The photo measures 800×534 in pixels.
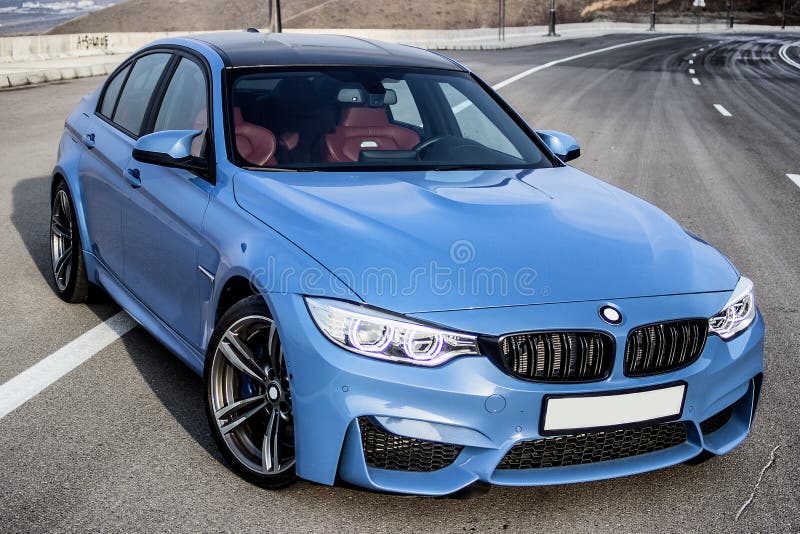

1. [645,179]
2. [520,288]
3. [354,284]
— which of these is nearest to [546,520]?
[520,288]

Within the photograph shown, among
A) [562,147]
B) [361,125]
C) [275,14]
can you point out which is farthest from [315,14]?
[361,125]

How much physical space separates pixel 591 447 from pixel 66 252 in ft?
12.1

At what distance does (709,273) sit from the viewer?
3.82 meters

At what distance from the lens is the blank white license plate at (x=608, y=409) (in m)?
3.28

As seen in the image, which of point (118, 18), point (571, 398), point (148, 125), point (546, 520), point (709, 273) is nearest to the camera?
point (571, 398)

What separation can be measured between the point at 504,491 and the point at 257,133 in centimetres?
188

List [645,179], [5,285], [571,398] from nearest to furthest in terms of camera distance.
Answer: [571,398] < [5,285] < [645,179]

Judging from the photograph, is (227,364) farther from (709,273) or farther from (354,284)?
(709,273)

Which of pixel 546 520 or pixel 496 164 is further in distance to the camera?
pixel 496 164

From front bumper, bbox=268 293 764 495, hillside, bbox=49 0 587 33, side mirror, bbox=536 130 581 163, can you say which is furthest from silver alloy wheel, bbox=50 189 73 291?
hillside, bbox=49 0 587 33

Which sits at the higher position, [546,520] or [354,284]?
[354,284]

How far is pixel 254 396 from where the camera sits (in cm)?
378

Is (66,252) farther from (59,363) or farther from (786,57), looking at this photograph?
(786,57)

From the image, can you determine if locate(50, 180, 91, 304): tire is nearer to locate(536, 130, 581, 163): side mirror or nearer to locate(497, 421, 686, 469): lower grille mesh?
locate(536, 130, 581, 163): side mirror
